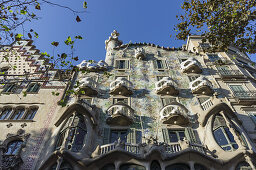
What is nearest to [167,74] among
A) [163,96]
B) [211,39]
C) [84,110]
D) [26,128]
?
[163,96]

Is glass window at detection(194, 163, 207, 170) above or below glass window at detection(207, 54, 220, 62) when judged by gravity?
below

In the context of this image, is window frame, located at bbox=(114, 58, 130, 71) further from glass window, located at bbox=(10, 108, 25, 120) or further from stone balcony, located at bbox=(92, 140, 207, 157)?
stone balcony, located at bbox=(92, 140, 207, 157)

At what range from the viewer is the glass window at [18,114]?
16809 mm

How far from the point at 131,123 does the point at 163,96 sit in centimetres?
447

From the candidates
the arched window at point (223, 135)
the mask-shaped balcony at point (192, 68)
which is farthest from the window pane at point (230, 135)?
the mask-shaped balcony at point (192, 68)

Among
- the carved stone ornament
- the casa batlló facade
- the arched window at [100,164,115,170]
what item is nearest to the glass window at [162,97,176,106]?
the casa batlló facade

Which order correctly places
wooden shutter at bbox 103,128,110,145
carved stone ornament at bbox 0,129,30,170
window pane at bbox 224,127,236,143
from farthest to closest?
1. wooden shutter at bbox 103,128,110,145
2. window pane at bbox 224,127,236,143
3. carved stone ornament at bbox 0,129,30,170

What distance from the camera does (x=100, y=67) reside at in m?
22.1

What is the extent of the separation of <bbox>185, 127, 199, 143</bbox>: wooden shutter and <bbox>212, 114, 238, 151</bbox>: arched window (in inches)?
55.7

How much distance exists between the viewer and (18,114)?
675 inches

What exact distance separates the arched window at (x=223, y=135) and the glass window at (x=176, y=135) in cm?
218

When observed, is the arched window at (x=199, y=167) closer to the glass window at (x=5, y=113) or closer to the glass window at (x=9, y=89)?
the glass window at (x=5, y=113)

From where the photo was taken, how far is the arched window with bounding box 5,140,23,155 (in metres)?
14.2

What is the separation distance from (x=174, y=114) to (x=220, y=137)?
3410 millimetres
